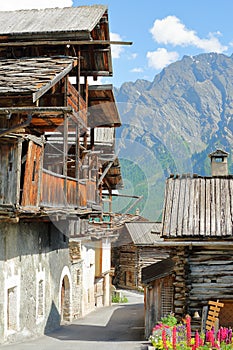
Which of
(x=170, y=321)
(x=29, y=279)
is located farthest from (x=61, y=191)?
(x=170, y=321)

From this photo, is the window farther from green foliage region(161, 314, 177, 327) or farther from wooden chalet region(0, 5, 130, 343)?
wooden chalet region(0, 5, 130, 343)

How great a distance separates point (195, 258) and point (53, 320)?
5.92 meters

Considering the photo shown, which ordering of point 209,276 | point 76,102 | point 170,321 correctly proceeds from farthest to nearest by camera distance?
point 76,102
point 209,276
point 170,321

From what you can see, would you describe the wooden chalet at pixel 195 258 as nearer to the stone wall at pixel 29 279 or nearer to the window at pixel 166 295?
the window at pixel 166 295

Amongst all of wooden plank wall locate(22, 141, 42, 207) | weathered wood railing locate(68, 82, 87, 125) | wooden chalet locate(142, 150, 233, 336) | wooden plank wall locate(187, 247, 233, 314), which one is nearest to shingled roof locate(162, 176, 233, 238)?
wooden chalet locate(142, 150, 233, 336)

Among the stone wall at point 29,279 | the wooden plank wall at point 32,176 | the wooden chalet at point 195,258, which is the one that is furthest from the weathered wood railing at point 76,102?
the wooden chalet at point 195,258

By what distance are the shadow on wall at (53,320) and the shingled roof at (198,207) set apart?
524cm

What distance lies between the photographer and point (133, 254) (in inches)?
1517

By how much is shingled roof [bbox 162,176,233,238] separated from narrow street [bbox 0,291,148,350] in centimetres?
358

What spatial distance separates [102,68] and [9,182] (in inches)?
310

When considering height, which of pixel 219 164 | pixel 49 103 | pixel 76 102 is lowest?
pixel 219 164

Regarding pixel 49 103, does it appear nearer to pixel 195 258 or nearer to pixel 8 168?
pixel 8 168

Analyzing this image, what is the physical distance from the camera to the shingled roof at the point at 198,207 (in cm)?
1480

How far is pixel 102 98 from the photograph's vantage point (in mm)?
18391
